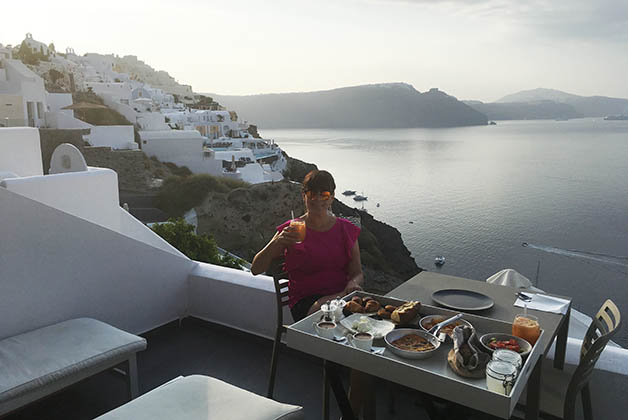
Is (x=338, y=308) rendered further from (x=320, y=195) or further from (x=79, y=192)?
(x=79, y=192)

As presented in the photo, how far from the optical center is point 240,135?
38.2m

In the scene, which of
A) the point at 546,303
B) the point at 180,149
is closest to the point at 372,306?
the point at 546,303

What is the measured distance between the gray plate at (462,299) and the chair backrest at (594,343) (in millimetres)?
369

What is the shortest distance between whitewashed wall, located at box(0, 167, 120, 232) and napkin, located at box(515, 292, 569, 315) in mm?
3264

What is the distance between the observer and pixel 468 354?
4.38 feet

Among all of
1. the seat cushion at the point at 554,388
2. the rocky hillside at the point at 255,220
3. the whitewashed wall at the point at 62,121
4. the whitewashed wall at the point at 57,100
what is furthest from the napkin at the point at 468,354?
the whitewashed wall at the point at 57,100

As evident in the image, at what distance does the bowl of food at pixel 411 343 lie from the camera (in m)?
1.44

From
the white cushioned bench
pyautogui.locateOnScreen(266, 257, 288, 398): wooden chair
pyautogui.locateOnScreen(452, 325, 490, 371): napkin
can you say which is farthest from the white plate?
the white cushioned bench

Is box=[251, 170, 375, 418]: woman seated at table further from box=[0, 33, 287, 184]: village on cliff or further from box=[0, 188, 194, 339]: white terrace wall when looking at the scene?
box=[0, 33, 287, 184]: village on cliff

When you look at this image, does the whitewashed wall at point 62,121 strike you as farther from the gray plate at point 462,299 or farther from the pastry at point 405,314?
the pastry at point 405,314

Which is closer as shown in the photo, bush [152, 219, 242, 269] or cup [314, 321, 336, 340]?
cup [314, 321, 336, 340]

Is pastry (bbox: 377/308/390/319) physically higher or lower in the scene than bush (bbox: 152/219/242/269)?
higher

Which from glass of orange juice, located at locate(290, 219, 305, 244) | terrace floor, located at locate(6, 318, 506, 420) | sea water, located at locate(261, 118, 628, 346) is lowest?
sea water, located at locate(261, 118, 628, 346)

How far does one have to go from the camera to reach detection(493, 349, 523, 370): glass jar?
4.31 ft
